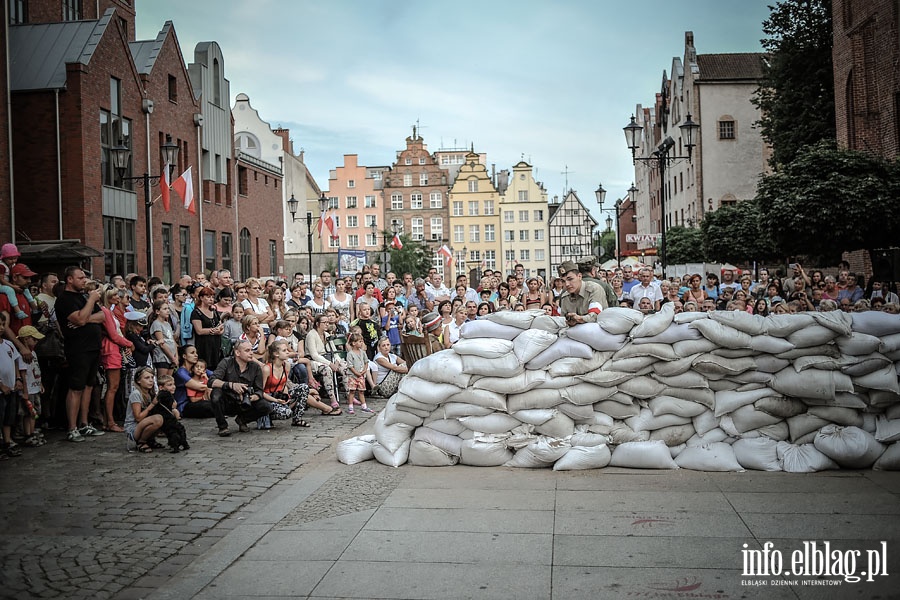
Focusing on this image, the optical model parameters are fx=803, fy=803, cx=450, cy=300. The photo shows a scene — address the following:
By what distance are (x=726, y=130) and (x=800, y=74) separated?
643 inches

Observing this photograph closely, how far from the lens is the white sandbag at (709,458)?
723 cm

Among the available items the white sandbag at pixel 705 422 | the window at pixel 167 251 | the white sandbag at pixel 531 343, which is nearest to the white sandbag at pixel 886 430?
the white sandbag at pixel 705 422

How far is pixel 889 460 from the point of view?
7.00 meters

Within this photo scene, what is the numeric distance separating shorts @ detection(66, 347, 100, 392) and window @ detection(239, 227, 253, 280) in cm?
3116

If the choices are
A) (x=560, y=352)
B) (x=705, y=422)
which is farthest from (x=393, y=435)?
(x=705, y=422)

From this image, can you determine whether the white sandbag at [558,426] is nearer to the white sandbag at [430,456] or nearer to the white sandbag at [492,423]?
the white sandbag at [492,423]

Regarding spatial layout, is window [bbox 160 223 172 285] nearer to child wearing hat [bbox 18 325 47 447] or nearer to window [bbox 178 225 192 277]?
window [bbox 178 225 192 277]

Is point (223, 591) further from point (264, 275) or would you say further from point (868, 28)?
point (264, 275)

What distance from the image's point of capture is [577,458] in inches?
292

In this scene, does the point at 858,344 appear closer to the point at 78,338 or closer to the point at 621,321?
the point at 621,321

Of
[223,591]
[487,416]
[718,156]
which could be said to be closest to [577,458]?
[487,416]

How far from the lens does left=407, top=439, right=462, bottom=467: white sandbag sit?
779 centimetres

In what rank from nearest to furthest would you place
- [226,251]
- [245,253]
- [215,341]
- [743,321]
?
[743,321]
[215,341]
[226,251]
[245,253]

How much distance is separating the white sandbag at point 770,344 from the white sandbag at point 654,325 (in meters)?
0.77
